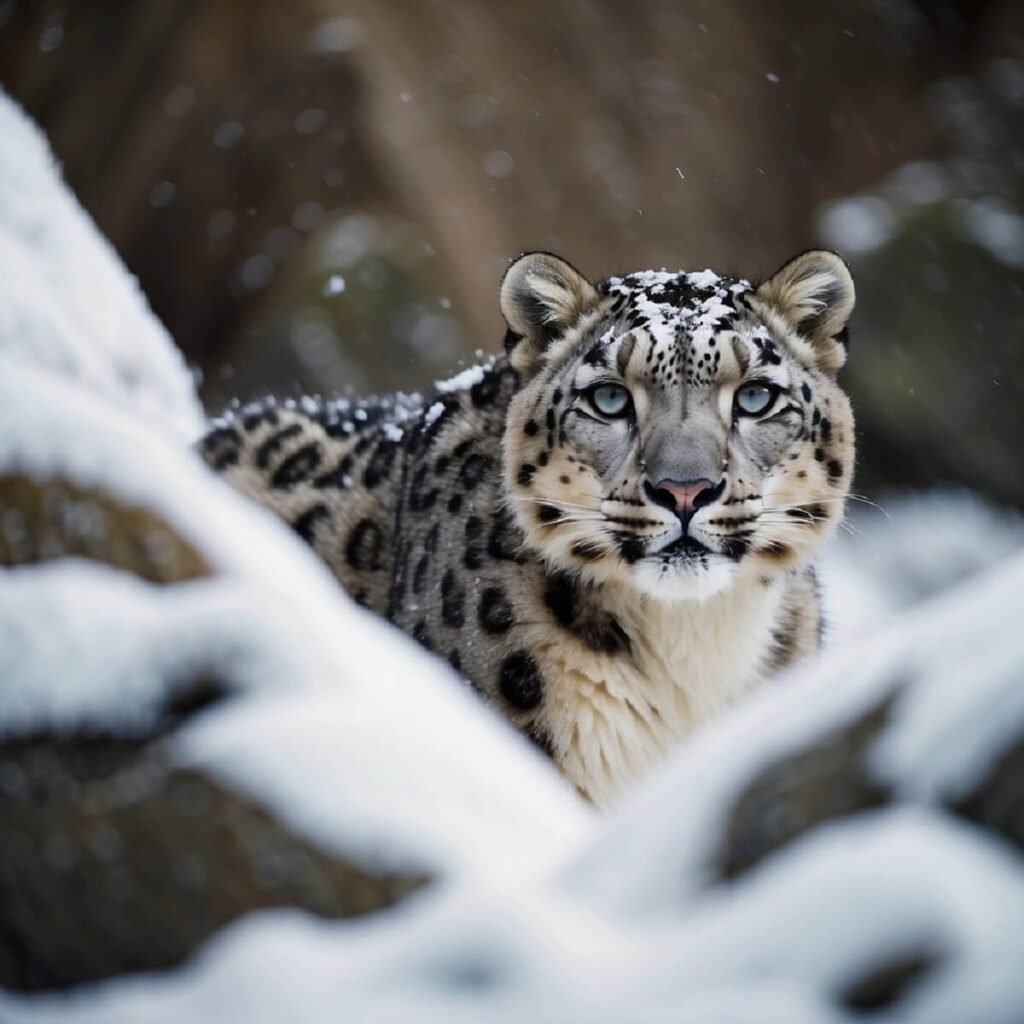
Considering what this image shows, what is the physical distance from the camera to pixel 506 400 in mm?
3732

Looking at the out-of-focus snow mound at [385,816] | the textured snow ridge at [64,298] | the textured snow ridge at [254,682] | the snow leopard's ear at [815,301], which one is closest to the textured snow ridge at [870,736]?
the out-of-focus snow mound at [385,816]

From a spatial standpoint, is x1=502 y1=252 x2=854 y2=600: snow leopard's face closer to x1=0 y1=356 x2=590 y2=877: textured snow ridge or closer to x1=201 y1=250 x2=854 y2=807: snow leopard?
x1=201 y1=250 x2=854 y2=807: snow leopard

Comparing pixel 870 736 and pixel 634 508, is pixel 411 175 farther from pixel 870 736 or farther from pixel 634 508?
pixel 870 736

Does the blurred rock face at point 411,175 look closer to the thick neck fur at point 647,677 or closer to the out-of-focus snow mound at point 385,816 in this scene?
the thick neck fur at point 647,677

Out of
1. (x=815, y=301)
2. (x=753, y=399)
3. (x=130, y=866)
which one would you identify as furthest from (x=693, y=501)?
(x=130, y=866)

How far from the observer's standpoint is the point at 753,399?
3.25 metres

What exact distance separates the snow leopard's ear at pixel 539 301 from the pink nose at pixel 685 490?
2.26 feet

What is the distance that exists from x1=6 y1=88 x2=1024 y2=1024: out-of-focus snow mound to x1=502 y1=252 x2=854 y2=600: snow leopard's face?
1018 millimetres

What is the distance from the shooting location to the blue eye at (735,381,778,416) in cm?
324

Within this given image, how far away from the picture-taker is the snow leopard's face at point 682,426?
3109mm

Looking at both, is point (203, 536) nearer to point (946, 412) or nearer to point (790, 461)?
point (790, 461)

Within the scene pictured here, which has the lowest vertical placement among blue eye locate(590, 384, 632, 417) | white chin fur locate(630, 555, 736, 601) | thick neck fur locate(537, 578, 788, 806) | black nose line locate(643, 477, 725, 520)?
thick neck fur locate(537, 578, 788, 806)

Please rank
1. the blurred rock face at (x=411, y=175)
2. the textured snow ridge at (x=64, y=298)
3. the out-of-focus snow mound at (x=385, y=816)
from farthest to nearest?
the blurred rock face at (x=411, y=175)
the textured snow ridge at (x=64, y=298)
the out-of-focus snow mound at (x=385, y=816)

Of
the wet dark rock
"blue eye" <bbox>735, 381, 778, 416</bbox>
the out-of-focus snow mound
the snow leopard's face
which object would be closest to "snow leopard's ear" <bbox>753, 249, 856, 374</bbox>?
the snow leopard's face
